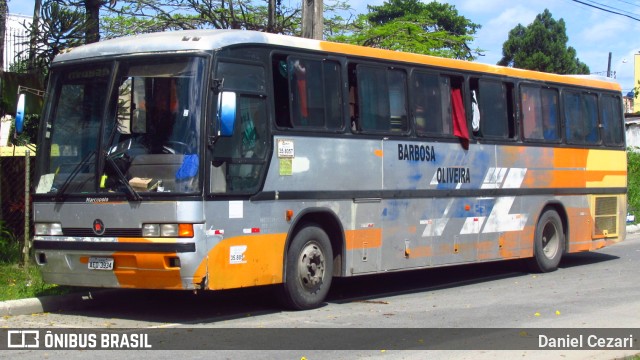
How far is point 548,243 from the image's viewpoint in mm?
16906

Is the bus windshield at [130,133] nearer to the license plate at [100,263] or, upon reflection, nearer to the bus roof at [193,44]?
the bus roof at [193,44]

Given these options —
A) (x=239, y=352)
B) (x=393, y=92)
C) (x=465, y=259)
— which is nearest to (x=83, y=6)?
(x=393, y=92)

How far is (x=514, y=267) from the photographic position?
57.4 feet

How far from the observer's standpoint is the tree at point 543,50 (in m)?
57.5

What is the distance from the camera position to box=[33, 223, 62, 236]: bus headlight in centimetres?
1098

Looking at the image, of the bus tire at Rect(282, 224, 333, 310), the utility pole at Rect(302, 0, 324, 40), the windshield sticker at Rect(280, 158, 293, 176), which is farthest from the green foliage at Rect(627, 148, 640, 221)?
the windshield sticker at Rect(280, 158, 293, 176)

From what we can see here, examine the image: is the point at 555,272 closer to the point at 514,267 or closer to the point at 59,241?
the point at 514,267

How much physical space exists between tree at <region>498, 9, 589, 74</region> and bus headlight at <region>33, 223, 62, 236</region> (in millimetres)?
49203

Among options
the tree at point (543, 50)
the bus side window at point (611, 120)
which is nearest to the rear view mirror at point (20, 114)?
the bus side window at point (611, 120)

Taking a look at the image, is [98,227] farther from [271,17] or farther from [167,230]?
[271,17]

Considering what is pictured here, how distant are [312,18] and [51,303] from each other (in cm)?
728

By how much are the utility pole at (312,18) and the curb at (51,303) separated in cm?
614

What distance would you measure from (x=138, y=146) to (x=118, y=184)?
1.61 feet

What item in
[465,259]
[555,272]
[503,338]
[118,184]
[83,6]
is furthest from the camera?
[555,272]
